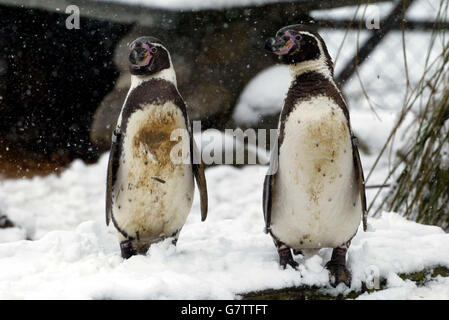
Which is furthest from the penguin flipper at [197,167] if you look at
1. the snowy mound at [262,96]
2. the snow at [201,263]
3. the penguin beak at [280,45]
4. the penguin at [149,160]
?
the snowy mound at [262,96]

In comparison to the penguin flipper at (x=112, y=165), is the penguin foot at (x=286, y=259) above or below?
below

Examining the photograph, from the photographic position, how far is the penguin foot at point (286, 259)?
1.16m

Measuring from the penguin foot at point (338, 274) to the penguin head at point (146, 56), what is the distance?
21.6 inches

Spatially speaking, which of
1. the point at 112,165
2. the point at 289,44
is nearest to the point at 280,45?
the point at 289,44

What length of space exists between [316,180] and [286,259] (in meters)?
0.18

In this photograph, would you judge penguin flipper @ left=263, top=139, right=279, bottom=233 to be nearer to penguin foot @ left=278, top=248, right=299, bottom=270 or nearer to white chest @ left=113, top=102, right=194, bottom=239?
penguin foot @ left=278, top=248, right=299, bottom=270

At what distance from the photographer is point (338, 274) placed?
1123 mm

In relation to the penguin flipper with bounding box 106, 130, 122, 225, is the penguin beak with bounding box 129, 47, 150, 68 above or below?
above

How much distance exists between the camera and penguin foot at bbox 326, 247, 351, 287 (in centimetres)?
112

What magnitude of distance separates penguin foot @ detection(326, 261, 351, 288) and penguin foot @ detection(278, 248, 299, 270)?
0.23 ft

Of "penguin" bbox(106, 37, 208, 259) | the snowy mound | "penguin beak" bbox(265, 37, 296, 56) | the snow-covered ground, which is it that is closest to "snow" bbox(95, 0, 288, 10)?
the snowy mound

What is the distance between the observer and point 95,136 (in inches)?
99.2

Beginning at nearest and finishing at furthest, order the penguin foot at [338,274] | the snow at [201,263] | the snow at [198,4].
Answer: the snow at [201,263] < the penguin foot at [338,274] < the snow at [198,4]

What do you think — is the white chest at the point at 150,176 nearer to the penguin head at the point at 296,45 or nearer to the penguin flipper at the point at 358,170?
the penguin head at the point at 296,45
